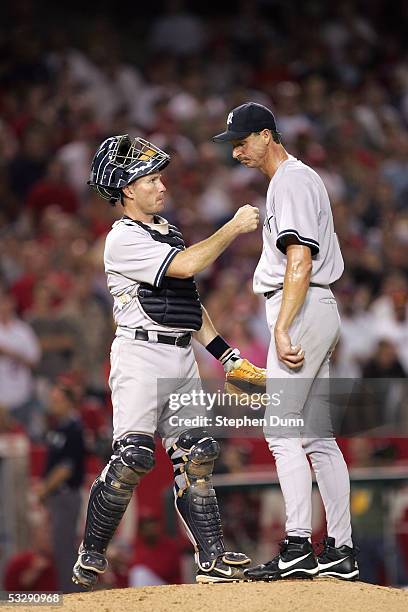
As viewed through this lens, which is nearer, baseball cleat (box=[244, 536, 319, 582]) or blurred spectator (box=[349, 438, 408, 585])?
baseball cleat (box=[244, 536, 319, 582])

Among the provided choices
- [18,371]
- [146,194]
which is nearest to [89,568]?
[146,194]

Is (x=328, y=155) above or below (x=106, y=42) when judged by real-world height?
below

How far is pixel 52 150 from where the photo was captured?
1387cm

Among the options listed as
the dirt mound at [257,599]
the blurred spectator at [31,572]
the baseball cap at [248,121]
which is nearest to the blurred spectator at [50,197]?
the blurred spectator at [31,572]

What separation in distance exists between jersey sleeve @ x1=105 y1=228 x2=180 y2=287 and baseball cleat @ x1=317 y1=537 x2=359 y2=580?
1504 millimetres

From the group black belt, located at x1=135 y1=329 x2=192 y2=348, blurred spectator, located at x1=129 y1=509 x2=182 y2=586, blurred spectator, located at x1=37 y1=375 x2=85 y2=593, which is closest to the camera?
black belt, located at x1=135 y1=329 x2=192 y2=348

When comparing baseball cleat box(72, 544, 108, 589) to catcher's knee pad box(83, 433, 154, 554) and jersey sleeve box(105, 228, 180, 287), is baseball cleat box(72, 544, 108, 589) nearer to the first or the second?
catcher's knee pad box(83, 433, 154, 554)

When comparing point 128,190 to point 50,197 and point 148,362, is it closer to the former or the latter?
point 148,362

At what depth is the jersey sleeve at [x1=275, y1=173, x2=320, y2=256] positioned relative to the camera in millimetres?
5918

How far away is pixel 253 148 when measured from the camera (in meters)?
6.19

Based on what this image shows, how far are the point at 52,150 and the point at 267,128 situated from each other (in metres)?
7.96

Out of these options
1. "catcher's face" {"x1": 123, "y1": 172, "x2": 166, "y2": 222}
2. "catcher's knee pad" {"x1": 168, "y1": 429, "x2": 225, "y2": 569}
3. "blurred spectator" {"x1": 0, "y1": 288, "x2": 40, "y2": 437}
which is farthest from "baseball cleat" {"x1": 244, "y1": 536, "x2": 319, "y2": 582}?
"blurred spectator" {"x1": 0, "y1": 288, "x2": 40, "y2": 437}

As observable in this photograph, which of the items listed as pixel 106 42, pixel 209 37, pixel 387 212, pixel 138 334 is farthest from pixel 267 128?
pixel 209 37

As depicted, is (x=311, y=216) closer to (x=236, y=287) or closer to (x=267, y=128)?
(x=267, y=128)
